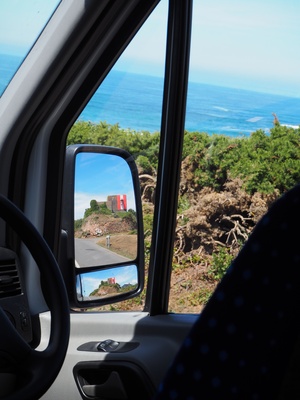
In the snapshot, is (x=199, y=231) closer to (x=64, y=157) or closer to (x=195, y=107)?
(x=195, y=107)

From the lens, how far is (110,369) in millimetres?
2760

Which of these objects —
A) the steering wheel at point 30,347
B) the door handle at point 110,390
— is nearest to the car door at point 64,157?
the door handle at point 110,390

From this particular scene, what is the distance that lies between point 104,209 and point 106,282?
28 centimetres

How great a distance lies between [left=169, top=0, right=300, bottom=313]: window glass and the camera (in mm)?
2518

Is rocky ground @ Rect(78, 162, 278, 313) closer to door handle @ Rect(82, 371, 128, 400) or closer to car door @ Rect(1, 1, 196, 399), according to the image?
car door @ Rect(1, 1, 196, 399)

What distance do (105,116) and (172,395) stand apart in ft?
6.73

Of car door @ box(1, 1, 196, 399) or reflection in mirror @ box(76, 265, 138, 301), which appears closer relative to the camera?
car door @ box(1, 1, 196, 399)

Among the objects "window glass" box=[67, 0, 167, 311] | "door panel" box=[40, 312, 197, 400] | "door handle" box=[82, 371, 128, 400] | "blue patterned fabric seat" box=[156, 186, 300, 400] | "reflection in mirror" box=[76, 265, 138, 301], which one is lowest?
"door handle" box=[82, 371, 128, 400]

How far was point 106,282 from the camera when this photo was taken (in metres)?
2.90

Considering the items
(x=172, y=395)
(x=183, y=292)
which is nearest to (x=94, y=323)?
(x=183, y=292)

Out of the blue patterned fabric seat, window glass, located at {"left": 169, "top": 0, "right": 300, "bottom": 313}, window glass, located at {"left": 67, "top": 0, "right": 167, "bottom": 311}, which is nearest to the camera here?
the blue patterned fabric seat

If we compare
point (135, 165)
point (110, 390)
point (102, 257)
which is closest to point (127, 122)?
point (135, 165)

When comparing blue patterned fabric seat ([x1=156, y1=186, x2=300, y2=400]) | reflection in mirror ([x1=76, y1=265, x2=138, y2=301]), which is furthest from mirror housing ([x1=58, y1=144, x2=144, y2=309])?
blue patterned fabric seat ([x1=156, y1=186, x2=300, y2=400])

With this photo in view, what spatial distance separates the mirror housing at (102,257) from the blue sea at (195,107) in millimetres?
136
